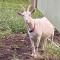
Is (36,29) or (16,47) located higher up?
(36,29)

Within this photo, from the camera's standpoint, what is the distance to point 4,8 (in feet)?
44.5

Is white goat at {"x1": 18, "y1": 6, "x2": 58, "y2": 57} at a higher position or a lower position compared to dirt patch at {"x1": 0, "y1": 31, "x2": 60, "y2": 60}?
higher

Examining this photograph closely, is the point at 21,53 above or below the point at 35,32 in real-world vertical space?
below

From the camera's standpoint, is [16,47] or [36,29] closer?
[36,29]

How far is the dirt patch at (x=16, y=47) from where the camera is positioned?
785cm

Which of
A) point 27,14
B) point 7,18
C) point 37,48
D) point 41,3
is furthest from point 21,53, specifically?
point 41,3

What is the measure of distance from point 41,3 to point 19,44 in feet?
19.0

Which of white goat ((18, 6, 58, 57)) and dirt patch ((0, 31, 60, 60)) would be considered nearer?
white goat ((18, 6, 58, 57))

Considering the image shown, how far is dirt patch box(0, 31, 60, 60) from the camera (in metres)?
7.85

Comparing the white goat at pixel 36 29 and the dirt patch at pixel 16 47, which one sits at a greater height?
the white goat at pixel 36 29

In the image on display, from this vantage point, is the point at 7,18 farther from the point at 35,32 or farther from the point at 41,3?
the point at 35,32

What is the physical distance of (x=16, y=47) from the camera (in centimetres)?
865

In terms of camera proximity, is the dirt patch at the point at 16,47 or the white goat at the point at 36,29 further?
the dirt patch at the point at 16,47

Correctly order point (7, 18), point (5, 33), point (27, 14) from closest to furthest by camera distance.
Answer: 1. point (27, 14)
2. point (5, 33)
3. point (7, 18)
